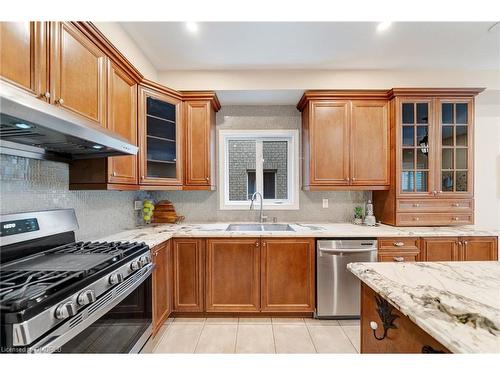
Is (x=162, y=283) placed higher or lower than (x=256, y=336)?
higher

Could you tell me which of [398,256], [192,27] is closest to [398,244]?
[398,256]

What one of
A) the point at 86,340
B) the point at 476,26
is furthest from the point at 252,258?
the point at 476,26

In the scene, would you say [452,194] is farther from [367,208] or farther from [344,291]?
[344,291]

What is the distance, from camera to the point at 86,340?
105 centimetres

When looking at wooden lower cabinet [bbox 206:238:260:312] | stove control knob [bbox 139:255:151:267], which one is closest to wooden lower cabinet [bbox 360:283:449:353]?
wooden lower cabinet [bbox 206:238:260:312]

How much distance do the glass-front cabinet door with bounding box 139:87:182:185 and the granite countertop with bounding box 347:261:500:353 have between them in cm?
196

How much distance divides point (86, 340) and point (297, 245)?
175cm

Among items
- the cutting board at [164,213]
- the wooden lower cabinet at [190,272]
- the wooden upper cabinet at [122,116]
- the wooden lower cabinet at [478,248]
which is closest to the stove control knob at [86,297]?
the wooden upper cabinet at [122,116]

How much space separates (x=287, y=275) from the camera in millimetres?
2287

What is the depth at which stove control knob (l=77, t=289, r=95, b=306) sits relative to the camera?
99 centimetres

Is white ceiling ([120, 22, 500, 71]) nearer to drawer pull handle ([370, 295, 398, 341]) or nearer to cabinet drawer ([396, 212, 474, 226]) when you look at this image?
cabinet drawer ([396, 212, 474, 226])

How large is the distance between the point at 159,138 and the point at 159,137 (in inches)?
0.5

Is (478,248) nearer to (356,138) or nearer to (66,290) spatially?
(356,138)
